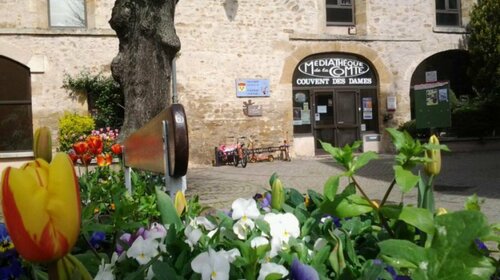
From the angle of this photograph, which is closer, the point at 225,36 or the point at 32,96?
the point at 32,96

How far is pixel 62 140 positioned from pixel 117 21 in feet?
23.9

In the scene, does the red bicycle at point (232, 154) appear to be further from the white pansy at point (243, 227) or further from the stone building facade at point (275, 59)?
the white pansy at point (243, 227)

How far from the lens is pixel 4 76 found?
13.9m

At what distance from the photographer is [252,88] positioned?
15773 millimetres

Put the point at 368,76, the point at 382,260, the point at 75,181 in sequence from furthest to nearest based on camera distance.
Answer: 1. the point at 368,76
2. the point at 382,260
3. the point at 75,181

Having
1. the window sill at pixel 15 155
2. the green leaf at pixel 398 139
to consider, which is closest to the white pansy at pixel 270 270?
the green leaf at pixel 398 139

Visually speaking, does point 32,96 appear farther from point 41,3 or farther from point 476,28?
point 476,28

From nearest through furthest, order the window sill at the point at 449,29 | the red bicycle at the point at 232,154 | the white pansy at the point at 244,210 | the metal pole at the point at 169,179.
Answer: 1. the white pansy at the point at 244,210
2. the metal pole at the point at 169,179
3. the red bicycle at the point at 232,154
4. the window sill at the point at 449,29

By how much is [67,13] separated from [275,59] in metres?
6.28

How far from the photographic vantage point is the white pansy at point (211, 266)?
0.90m

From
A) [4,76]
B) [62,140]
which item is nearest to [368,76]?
[62,140]

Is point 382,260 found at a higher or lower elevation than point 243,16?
lower

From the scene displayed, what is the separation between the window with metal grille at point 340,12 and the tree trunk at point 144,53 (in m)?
10.7

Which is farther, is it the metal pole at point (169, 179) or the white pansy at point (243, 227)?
the metal pole at point (169, 179)
